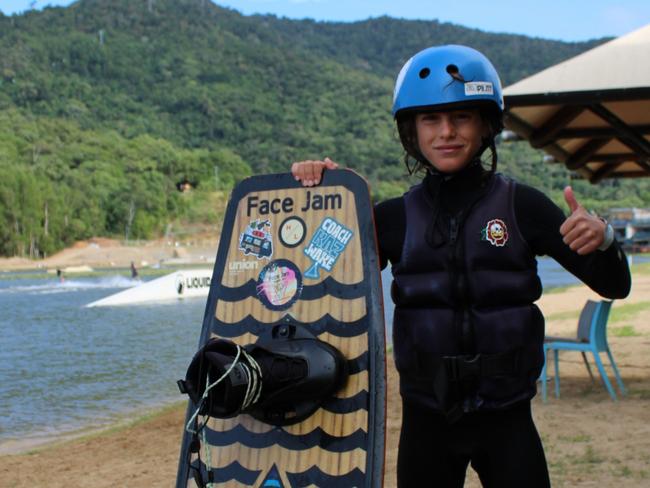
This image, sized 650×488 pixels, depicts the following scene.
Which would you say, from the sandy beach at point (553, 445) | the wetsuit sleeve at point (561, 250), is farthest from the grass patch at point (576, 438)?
the wetsuit sleeve at point (561, 250)

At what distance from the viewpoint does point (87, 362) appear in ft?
50.5

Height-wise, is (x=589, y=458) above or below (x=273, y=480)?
below

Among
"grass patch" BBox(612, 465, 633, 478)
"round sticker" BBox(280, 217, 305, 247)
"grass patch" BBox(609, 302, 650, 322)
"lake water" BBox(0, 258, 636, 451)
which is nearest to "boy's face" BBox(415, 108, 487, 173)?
"round sticker" BBox(280, 217, 305, 247)

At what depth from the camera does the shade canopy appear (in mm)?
5855

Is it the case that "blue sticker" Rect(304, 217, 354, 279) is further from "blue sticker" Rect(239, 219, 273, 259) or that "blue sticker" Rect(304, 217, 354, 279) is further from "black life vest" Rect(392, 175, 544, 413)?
A: "black life vest" Rect(392, 175, 544, 413)

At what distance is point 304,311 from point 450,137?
2.76 ft

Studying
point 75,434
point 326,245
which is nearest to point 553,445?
point 326,245

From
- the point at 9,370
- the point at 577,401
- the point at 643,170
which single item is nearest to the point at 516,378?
the point at 577,401

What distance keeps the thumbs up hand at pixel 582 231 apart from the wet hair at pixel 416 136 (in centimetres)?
32

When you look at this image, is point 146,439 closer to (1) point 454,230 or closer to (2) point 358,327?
(2) point 358,327

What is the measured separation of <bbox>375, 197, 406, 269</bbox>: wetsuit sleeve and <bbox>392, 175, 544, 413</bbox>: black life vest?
16 centimetres

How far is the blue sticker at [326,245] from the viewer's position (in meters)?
2.87

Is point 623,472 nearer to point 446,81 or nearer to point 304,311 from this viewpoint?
point 304,311

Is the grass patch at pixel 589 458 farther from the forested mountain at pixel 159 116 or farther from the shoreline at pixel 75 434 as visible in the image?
the forested mountain at pixel 159 116
